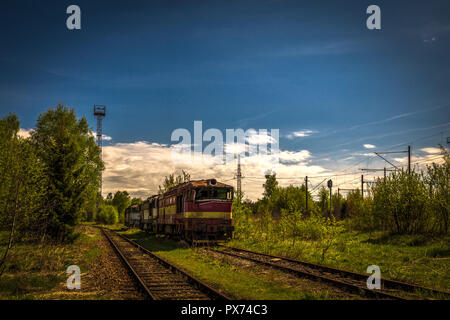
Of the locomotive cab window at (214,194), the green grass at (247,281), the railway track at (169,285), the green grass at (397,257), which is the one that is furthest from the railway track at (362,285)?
the locomotive cab window at (214,194)

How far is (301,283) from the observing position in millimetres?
10438

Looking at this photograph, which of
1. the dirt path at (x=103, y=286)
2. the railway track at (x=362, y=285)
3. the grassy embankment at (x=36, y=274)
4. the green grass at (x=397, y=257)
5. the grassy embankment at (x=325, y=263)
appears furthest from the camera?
the green grass at (x=397, y=257)

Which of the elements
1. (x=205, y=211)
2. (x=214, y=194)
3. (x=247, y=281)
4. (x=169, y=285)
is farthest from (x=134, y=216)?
(x=247, y=281)

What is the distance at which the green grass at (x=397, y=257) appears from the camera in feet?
38.2

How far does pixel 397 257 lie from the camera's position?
1588cm

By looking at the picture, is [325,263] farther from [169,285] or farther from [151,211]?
[151,211]

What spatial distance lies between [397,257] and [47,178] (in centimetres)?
1675

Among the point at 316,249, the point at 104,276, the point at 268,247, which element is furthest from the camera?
the point at 268,247

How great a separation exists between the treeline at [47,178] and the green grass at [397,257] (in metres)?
11.0

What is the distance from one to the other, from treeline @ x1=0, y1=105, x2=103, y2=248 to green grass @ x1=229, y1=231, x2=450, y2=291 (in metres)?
11.0

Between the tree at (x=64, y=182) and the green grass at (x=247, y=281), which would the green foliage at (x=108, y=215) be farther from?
the green grass at (x=247, y=281)
